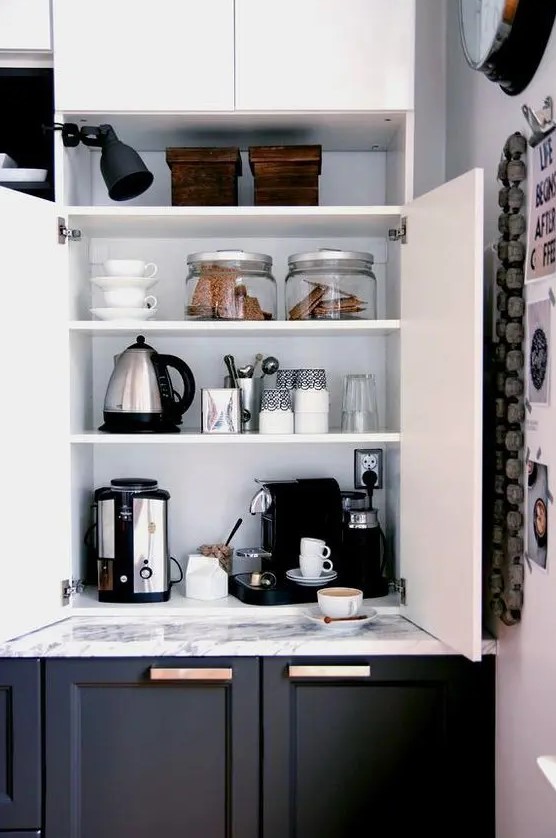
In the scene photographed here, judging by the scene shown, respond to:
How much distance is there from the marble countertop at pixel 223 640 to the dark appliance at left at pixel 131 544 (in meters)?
0.13

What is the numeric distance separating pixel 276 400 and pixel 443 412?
493 millimetres

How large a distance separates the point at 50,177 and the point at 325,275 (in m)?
0.74

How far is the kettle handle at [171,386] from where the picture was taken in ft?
7.57

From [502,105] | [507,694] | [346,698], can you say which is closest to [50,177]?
[502,105]

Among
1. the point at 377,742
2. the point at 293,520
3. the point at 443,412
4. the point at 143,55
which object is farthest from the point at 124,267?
the point at 377,742

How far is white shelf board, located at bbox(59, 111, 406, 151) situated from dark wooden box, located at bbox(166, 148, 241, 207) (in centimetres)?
7

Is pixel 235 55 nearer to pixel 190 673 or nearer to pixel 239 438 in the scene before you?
pixel 239 438

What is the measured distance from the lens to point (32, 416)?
205cm

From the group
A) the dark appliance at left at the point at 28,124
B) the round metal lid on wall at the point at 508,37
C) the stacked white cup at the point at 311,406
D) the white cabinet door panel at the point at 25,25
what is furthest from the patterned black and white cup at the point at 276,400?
the white cabinet door panel at the point at 25,25

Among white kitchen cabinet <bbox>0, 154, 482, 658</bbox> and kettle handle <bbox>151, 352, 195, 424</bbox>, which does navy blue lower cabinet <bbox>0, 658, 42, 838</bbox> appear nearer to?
white kitchen cabinet <bbox>0, 154, 482, 658</bbox>

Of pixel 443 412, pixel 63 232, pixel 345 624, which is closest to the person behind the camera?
pixel 443 412

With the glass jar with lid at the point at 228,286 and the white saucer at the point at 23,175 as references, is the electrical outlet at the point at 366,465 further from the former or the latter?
the white saucer at the point at 23,175

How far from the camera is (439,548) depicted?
1.96 metres

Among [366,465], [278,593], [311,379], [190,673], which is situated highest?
[311,379]
